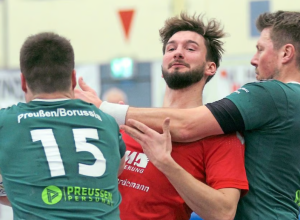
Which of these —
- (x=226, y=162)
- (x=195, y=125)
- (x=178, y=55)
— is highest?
(x=178, y=55)

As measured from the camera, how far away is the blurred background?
10867mm

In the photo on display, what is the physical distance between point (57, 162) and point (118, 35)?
9661 millimetres

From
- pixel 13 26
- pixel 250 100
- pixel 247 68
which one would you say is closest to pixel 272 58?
pixel 250 100

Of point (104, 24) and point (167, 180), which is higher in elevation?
point (104, 24)

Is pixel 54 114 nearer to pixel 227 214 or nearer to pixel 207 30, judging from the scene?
pixel 227 214

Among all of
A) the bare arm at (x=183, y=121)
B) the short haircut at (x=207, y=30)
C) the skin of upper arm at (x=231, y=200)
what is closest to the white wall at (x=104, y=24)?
the short haircut at (x=207, y=30)

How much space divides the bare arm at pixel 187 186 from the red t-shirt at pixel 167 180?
6.6 inches

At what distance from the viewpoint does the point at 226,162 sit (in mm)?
3045

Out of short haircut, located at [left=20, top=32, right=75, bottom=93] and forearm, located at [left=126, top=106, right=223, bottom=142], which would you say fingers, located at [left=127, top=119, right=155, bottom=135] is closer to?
forearm, located at [left=126, top=106, right=223, bottom=142]

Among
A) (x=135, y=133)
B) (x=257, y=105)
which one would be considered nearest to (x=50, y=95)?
(x=135, y=133)

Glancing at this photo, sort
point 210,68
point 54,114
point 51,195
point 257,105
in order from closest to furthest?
point 51,195 → point 54,114 → point 257,105 → point 210,68

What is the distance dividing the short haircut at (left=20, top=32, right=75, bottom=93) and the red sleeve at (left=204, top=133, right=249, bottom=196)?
1.00 metres

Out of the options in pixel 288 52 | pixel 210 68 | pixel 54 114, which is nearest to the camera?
pixel 54 114

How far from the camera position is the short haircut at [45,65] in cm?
249
